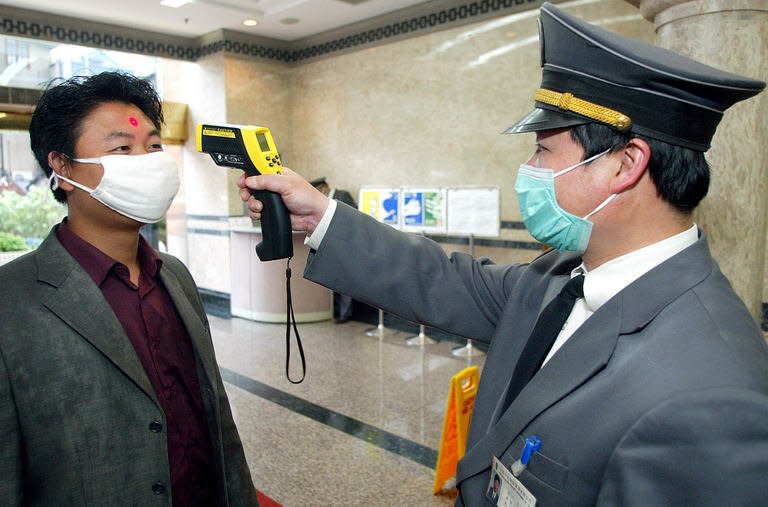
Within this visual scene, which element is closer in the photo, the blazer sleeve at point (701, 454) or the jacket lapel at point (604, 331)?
the blazer sleeve at point (701, 454)

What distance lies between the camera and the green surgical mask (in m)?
1.03

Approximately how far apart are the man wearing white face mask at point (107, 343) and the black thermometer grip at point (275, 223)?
1.07ft

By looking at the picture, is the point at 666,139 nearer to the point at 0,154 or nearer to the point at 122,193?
the point at 122,193

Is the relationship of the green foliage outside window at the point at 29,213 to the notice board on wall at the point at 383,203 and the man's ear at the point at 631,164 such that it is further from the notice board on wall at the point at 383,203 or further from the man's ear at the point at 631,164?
the man's ear at the point at 631,164

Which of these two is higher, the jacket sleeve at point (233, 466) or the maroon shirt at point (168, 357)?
the maroon shirt at point (168, 357)

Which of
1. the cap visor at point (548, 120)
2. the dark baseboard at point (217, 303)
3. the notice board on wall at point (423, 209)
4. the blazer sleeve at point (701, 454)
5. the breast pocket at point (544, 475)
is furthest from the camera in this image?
the dark baseboard at point (217, 303)

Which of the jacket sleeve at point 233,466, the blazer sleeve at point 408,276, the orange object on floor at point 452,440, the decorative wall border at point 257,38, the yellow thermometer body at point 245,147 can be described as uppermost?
the decorative wall border at point 257,38

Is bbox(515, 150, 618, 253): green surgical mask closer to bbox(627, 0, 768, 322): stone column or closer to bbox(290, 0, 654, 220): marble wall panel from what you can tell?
bbox(627, 0, 768, 322): stone column

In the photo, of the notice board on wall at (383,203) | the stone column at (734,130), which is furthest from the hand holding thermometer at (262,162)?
the notice board on wall at (383,203)

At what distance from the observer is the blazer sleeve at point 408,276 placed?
4.02ft

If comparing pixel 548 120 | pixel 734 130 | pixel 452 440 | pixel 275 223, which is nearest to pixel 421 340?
pixel 452 440

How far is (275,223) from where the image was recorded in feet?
4.08

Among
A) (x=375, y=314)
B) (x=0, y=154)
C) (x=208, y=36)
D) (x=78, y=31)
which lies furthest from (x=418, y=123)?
(x=0, y=154)

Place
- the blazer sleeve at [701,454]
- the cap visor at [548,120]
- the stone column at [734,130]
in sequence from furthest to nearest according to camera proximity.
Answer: the stone column at [734,130] < the cap visor at [548,120] < the blazer sleeve at [701,454]
